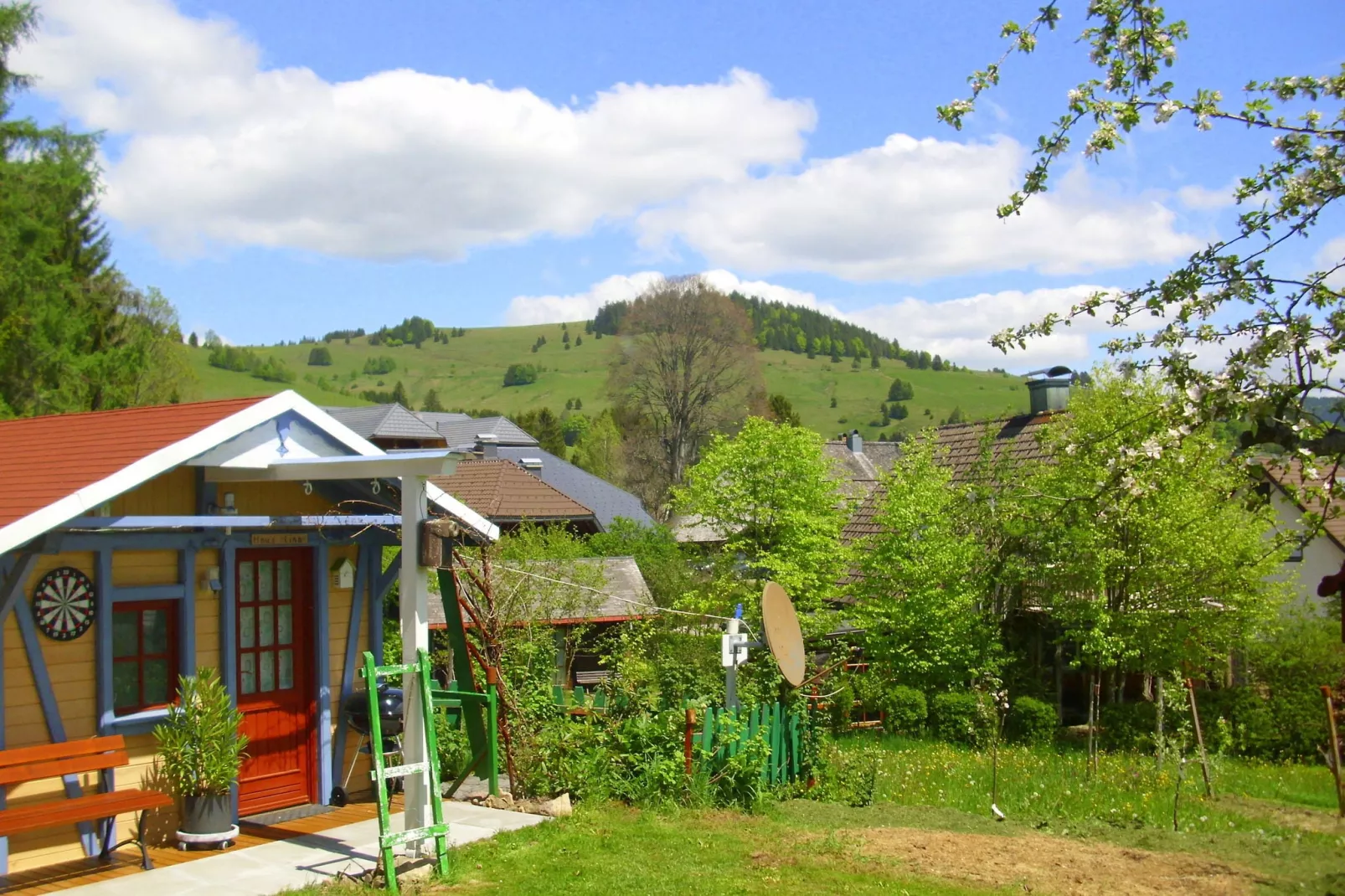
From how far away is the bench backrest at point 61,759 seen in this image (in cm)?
754

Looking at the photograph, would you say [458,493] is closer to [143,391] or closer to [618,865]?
[143,391]

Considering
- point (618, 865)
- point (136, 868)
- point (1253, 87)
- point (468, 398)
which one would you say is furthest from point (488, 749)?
point (468, 398)

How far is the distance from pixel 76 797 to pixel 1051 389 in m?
24.9

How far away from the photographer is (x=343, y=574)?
1009 cm

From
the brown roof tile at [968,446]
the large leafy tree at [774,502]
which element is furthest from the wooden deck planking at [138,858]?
the brown roof tile at [968,446]

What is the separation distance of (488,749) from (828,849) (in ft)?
9.36

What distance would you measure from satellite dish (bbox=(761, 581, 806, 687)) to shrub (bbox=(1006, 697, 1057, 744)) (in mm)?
8422

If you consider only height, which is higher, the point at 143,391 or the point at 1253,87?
the point at 143,391

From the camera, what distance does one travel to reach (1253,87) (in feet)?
19.1

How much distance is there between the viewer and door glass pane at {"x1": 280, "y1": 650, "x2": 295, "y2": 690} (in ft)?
32.0

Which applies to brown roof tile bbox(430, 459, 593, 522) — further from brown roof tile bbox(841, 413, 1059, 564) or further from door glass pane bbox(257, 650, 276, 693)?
door glass pane bbox(257, 650, 276, 693)

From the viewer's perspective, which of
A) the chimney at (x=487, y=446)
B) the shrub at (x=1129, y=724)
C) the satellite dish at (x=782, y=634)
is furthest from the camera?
the chimney at (x=487, y=446)

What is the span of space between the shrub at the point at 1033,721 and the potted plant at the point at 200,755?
13795mm

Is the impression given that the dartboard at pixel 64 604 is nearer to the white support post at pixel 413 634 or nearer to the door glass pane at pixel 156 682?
the door glass pane at pixel 156 682
